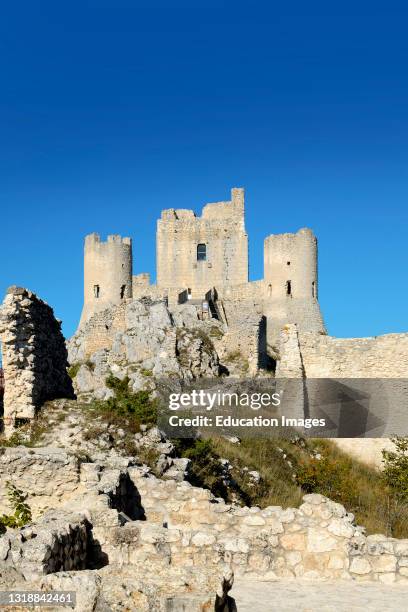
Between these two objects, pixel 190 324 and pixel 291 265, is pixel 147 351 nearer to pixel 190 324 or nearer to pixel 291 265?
pixel 190 324

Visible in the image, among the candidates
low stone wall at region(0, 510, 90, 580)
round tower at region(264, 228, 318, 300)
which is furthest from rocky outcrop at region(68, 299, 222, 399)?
low stone wall at region(0, 510, 90, 580)

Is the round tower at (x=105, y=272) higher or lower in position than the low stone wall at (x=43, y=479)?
higher

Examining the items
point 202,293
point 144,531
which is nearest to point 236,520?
point 144,531

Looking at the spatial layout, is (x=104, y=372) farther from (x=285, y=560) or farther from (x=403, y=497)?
(x=285, y=560)

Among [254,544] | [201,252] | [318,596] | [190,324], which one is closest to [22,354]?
[254,544]

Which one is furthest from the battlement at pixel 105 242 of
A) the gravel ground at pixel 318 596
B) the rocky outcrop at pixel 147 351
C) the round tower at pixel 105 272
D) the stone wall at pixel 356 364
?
the gravel ground at pixel 318 596

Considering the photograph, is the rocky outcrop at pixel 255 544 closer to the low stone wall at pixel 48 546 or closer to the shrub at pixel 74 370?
the low stone wall at pixel 48 546

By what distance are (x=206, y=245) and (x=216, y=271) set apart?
1985mm

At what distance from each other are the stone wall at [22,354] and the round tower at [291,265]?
3197cm

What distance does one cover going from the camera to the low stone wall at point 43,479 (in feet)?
27.3

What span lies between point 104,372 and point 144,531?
796 inches

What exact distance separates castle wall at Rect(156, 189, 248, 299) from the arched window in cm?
19

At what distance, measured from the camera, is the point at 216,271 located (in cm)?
4466

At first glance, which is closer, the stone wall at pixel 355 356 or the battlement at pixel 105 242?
the stone wall at pixel 355 356
